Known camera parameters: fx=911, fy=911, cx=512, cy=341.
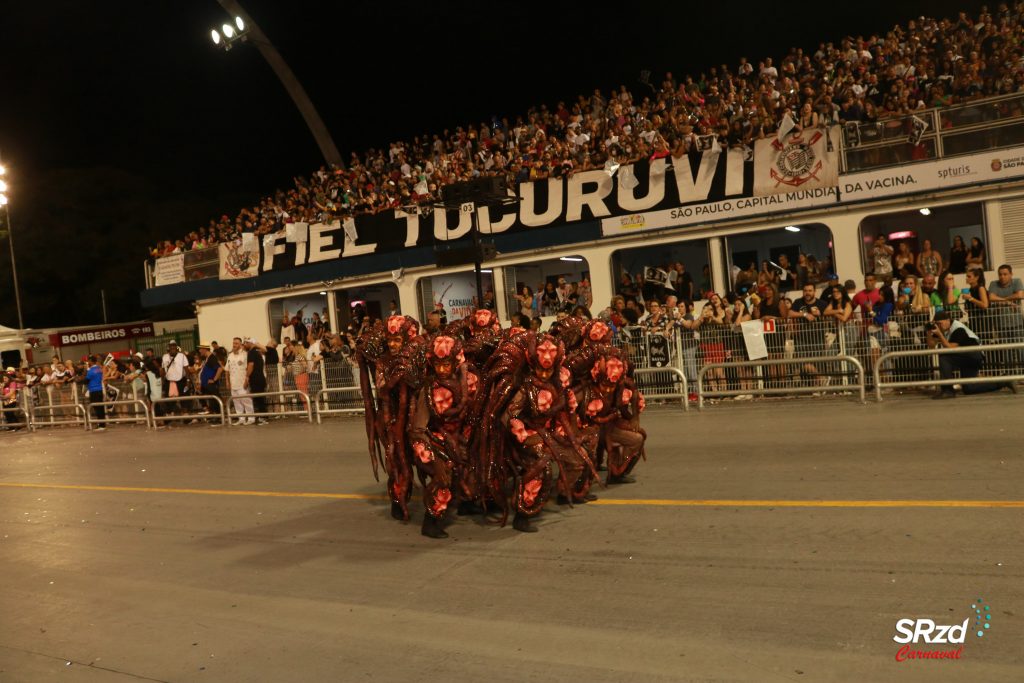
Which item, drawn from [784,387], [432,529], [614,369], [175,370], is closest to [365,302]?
[175,370]

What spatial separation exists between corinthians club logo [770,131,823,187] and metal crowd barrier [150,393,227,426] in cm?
1283

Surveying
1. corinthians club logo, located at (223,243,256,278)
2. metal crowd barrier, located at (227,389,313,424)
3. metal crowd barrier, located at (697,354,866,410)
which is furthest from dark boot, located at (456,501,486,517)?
corinthians club logo, located at (223,243,256,278)

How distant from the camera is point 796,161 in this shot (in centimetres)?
1855

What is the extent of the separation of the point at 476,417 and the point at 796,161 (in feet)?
44.0

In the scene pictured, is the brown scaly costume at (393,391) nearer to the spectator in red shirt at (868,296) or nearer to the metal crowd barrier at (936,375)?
the metal crowd barrier at (936,375)

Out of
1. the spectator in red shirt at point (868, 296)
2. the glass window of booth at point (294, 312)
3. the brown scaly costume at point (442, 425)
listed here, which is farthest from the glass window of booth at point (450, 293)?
the brown scaly costume at point (442, 425)

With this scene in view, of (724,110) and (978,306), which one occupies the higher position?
(724,110)

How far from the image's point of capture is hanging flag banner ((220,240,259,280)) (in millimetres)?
27497

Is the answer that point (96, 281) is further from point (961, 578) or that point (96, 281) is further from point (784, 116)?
point (961, 578)

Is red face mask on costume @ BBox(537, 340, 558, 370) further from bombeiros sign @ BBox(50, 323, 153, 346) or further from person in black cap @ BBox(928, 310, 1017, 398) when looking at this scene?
bombeiros sign @ BBox(50, 323, 153, 346)

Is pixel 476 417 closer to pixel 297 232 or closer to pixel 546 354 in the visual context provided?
pixel 546 354

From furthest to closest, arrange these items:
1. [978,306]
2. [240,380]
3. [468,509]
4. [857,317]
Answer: [240,380], [857,317], [978,306], [468,509]

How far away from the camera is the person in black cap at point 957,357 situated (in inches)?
516

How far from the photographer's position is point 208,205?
59.3 meters
